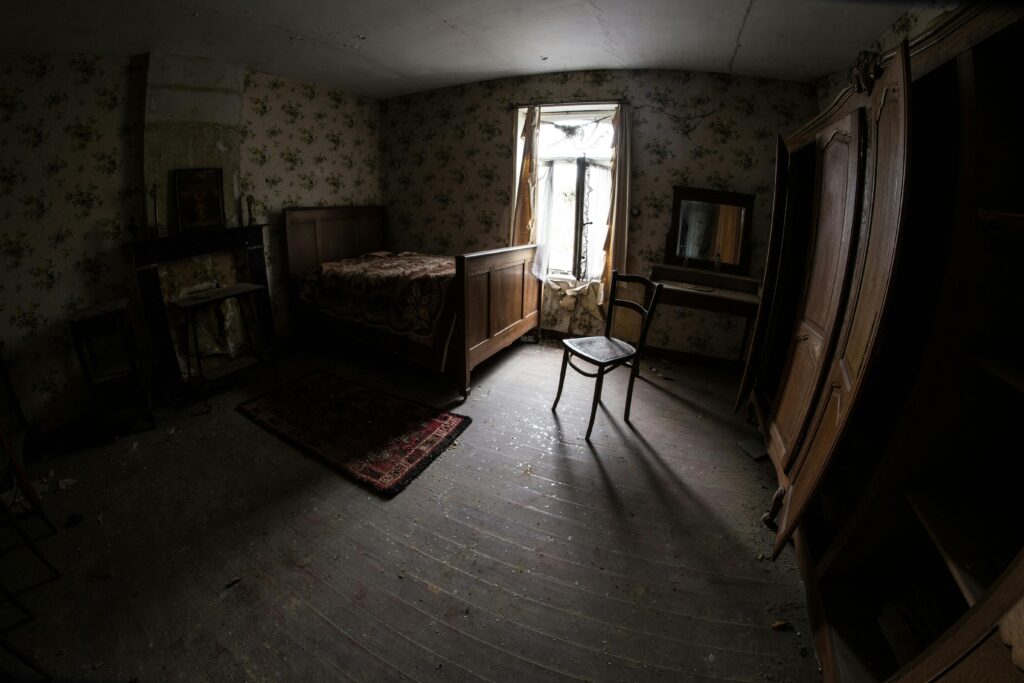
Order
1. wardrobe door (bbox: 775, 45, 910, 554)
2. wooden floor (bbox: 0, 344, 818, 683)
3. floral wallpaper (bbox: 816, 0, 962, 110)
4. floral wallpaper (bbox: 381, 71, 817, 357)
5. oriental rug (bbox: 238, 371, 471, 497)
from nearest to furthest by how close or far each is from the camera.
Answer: wardrobe door (bbox: 775, 45, 910, 554) → wooden floor (bbox: 0, 344, 818, 683) → floral wallpaper (bbox: 816, 0, 962, 110) → oriental rug (bbox: 238, 371, 471, 497) → floral wallpaper (bbox: 381, 71, 817, 357)

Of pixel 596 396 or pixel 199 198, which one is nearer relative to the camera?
pixel 596 396

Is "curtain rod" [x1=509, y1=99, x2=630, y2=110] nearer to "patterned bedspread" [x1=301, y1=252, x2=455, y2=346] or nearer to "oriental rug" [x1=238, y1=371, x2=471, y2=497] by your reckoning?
"patterned bedspread" [x1=301, y1=252, x2=455, y2=346]

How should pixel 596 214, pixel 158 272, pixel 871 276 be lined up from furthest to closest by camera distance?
pixel 596 214
pixel 158 272
pixel 871 276

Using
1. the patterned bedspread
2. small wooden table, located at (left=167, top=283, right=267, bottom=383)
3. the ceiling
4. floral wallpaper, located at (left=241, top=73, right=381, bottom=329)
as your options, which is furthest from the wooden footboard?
floral wallpaper, located at (left=241, top=73, right=381, bottom=329)

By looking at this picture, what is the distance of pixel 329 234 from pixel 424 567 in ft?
11.6

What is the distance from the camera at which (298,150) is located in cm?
372

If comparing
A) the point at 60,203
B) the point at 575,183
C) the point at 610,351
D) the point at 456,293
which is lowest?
the point at 610,351

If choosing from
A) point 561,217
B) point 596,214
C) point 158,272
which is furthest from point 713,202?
point 158,272

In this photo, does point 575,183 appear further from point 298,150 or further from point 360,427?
point 360,427

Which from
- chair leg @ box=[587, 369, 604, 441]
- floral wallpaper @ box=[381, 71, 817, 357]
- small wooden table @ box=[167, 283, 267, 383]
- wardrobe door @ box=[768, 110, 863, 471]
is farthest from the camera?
floral wallpaper @ box=[381, 71, 817, 357]

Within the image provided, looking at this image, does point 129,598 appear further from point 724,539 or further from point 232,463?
point 724,539

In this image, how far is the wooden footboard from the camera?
9.22ft

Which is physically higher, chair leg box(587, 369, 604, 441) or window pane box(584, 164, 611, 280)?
window pane box(584, 164, 611, 280)

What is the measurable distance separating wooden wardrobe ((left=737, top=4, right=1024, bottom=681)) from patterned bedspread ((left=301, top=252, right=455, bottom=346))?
2.24 metres
